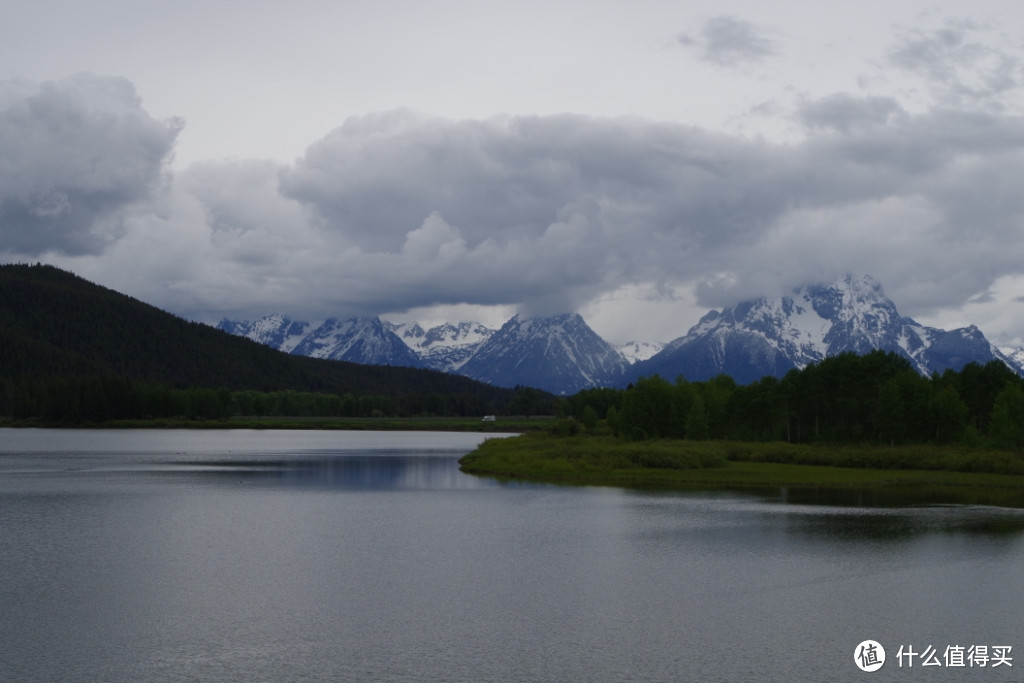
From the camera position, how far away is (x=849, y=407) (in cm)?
13312

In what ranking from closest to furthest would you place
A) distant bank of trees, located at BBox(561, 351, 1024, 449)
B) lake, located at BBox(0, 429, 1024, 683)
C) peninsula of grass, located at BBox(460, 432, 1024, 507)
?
1. lake, located at BBox(0, 429, 1024, 683)
2. peninsula of grass, located at BBox(460, 432, 1024, 507)
3. distant bank of trees, located at BBox(561, 351, 1024, 449)

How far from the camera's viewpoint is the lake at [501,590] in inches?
1113

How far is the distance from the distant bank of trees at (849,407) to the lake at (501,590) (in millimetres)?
54559

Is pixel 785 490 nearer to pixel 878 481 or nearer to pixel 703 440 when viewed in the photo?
pixel 878 481

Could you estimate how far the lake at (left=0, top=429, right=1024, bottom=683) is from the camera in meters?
28.3

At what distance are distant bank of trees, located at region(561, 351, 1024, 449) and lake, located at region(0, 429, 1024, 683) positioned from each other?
54559mm

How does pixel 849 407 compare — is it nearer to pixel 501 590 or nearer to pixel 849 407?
pixel 849 407

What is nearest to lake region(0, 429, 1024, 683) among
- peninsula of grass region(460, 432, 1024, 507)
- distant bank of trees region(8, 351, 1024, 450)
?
peninsula of grass region(460, 432, 1024, 507)

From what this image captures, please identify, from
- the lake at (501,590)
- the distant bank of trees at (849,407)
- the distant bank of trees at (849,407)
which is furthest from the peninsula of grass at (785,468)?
the lake at (501,590)

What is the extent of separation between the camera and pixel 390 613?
34094 mm

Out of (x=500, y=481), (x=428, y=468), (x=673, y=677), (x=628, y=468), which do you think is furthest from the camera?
(x=428, y=468)

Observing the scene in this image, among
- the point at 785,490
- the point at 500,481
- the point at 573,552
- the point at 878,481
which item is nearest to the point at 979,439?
the point at 878,481

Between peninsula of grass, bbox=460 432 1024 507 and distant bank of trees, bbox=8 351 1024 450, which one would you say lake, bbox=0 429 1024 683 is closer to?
peninsula of grass, bbox=460 432 1024 507

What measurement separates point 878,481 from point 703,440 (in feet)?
167
